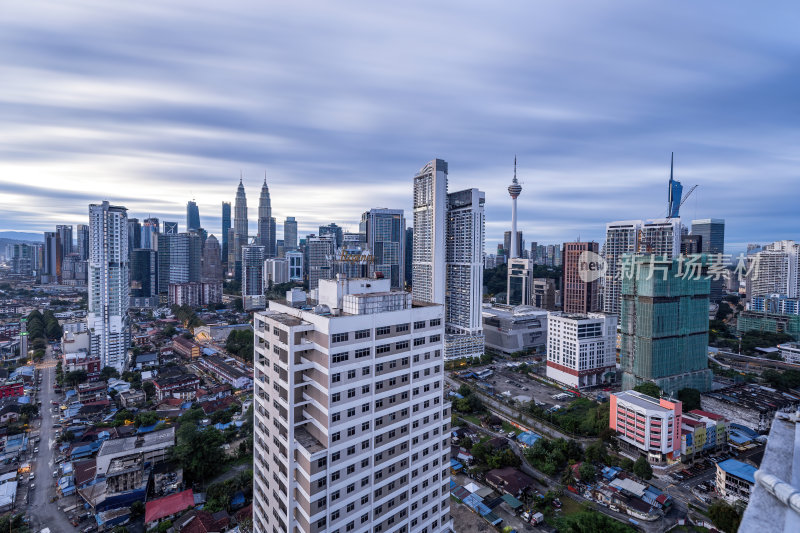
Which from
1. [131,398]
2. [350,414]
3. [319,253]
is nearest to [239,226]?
[319,253]

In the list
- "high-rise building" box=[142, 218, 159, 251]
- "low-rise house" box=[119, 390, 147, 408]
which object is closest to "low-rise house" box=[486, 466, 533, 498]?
"low-rise house" box=[119, 390, 147, 408]

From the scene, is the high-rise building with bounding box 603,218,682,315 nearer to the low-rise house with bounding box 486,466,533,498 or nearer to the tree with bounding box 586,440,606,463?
the tree with bounding box 586,440,606,463

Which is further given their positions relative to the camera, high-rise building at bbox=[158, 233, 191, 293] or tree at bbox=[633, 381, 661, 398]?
high-rise building at bbox=[158, 233, 191, 293]

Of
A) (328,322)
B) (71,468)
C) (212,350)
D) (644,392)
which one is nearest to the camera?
(328,322)

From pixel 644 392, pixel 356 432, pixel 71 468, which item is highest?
pixel 356 432

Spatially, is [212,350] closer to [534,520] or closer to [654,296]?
[534,520]

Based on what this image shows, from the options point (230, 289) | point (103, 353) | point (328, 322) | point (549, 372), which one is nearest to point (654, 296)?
point (549, 372)
